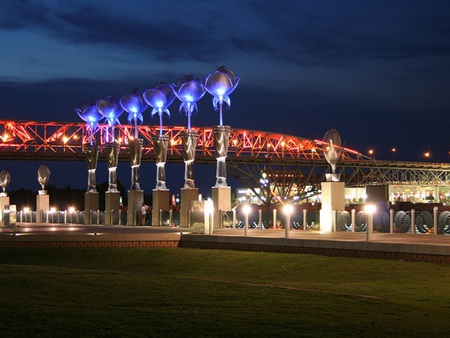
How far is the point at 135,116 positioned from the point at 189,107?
8918 mm

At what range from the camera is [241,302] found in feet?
56.3

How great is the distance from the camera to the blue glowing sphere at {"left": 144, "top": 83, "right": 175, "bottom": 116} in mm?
54344

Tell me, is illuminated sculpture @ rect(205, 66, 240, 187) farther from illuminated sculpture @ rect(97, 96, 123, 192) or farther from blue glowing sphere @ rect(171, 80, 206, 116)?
illuminated sculpture @ rect(97, 96, 123, 192)

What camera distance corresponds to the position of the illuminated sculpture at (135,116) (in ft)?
183

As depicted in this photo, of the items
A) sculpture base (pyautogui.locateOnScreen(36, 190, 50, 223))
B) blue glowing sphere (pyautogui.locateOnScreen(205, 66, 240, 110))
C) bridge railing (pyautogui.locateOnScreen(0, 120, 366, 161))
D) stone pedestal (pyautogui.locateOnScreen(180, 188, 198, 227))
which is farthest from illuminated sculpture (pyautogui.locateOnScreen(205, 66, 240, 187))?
bridge railing (pyautogui.locateOnScreen(0, 120, 366, 161))

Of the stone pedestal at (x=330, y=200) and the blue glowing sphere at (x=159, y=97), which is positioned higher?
the blue glowing sphere at (x=159, y=97)

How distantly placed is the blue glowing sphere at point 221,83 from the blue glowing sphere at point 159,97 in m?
8.42

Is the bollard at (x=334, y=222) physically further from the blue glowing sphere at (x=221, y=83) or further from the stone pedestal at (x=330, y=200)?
the blue glowing sphere at (x=221, y=83)

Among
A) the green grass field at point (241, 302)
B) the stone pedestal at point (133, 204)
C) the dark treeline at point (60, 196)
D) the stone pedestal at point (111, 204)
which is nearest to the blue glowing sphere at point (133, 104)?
the stone pedestal at point (111, 204)

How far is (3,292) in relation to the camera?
59.2ft

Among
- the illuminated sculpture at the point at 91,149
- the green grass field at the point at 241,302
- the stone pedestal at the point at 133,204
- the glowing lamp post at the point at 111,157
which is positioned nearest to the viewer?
the green grass field at the point at 241,302

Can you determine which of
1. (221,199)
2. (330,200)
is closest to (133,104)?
(221,199)

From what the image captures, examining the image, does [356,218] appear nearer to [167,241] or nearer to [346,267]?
[167,241]

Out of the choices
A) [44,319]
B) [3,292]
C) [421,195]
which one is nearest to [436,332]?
[44,319]
